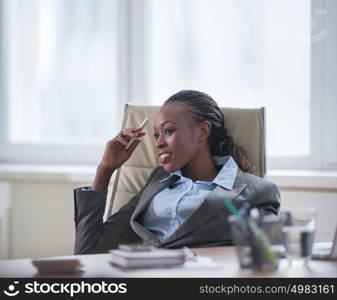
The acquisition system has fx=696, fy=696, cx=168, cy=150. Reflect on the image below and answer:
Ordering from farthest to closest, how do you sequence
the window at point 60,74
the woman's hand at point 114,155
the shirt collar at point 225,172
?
1. the window at point 60,74
2. the woman's hand at point 114,155
3. the shirt collar at point 225,172

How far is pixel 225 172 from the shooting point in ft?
6.61

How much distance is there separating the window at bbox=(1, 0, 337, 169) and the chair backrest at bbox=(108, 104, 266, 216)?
2.79 ft

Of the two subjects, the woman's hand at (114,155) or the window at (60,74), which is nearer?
the woman's hand at (114,155)

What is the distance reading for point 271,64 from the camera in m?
3.05

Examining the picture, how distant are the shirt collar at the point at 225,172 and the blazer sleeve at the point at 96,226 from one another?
0.18 metres

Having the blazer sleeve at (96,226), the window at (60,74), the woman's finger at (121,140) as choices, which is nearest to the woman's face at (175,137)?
the woman's finger at (121,140)

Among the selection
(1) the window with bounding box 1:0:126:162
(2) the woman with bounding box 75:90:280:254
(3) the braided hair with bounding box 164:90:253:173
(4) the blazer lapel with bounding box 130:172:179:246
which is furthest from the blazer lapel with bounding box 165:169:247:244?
(1) the window with bounding box 1:0:126:162

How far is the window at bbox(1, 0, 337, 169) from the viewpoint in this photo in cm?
299

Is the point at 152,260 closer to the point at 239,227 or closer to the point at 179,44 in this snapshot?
the point at 239,227

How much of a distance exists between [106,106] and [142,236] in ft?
4.75

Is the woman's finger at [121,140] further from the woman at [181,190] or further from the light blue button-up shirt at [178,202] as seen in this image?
the light blue button-up shirt at [178,202]

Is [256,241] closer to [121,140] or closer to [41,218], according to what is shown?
[121,140]

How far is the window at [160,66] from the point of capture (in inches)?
118

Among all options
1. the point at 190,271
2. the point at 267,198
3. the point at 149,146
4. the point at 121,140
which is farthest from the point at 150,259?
the point at 149,146
